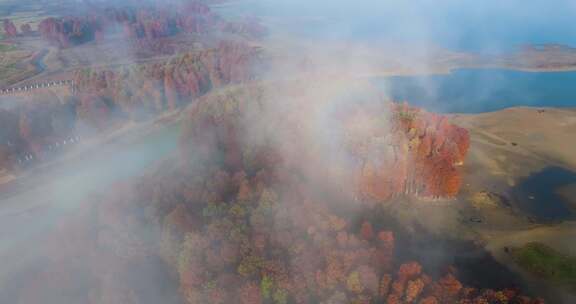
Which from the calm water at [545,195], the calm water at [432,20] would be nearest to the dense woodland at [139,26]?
the calm water at [432,20]

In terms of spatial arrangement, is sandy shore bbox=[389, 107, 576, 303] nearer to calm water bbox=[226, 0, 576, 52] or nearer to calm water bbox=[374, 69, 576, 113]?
calm water bbox=[374, 69, 576, 113]

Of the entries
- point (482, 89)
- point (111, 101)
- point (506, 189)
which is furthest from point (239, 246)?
point (482, 89)

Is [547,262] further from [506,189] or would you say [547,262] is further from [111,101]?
[111,101]

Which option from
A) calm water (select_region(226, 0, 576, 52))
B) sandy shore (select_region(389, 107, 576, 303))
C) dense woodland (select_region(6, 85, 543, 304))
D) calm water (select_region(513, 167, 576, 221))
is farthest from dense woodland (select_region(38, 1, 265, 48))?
calm water (select_region(513, 167, 576, 221))

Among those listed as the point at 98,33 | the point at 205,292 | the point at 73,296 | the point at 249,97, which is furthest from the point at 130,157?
the point at 98,33

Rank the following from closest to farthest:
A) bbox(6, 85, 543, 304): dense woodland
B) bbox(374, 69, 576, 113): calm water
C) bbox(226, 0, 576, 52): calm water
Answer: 1. bbox(6, 85, 543, 304): dense woodland
2. bbox(374, 69, 576, 113): calm water
3. bbox(226, 0, 576, 52): calm water

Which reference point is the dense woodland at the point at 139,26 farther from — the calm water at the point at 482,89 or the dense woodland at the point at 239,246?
the dense woodland at the point at 239,246

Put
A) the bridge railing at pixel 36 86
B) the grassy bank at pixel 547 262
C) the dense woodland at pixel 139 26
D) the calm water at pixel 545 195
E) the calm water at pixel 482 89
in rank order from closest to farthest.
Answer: the grassy bank at pixel 547 262, the calm water at pixel 545 195, the calm water at pixel 482 89, the bridge railing at pixel 36 86, the dense woodland at pixel 139 26
